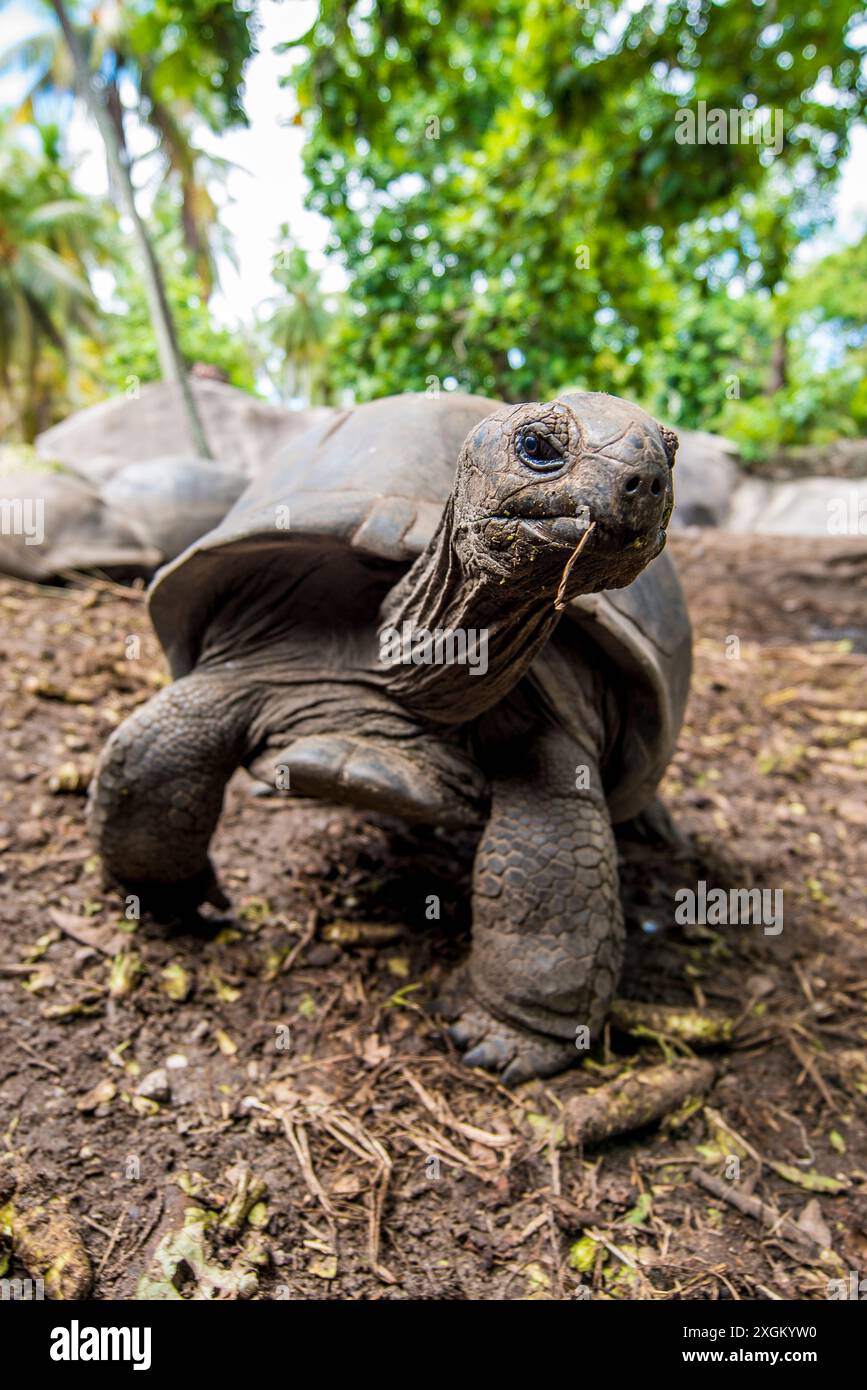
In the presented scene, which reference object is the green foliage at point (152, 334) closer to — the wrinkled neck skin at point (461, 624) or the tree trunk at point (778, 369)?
the tree trunk at point (778, 369)

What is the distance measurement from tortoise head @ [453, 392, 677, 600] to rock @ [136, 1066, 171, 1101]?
1.30 metres

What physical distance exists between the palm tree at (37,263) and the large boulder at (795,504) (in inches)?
657

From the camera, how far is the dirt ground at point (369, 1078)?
64.9 inches

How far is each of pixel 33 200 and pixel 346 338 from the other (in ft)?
68.4

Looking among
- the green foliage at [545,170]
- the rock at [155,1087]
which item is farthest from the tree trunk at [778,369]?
the rock at [155,1087]

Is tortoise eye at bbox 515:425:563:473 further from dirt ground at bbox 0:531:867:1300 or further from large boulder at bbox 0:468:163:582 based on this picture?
large boulder at bbox 0:468:163:582

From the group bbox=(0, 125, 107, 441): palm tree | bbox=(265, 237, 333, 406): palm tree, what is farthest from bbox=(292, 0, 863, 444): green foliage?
bbox=(265, 237, 333, 406): palm tree

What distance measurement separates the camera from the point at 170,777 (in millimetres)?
2207

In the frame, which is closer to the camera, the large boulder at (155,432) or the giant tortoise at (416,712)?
the giant tortoise at (416,712)

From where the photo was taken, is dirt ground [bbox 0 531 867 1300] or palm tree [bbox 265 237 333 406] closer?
dirt ground [bbox 0 531 867 1300]

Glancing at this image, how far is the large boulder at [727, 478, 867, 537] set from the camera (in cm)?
1009

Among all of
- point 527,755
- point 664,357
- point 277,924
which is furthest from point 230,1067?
point 664,357

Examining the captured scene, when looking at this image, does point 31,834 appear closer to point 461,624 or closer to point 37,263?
point 461,624
